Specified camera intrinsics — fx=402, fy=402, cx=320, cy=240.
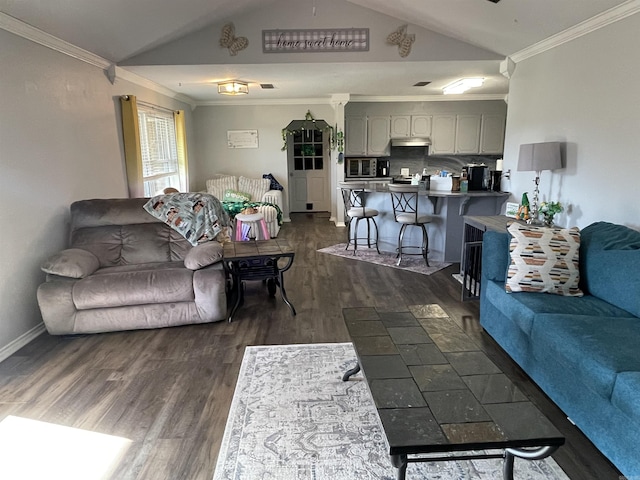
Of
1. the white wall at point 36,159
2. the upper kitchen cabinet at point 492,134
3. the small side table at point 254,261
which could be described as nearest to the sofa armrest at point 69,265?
the white wall at point 36,159

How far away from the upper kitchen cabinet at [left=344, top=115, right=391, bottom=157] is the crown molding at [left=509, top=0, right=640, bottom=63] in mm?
3629

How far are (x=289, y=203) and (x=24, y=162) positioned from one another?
5.85 meters

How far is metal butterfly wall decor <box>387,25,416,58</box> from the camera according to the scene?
4.50 m

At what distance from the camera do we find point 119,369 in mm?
2686

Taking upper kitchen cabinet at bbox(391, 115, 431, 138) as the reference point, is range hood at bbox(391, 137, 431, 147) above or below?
below

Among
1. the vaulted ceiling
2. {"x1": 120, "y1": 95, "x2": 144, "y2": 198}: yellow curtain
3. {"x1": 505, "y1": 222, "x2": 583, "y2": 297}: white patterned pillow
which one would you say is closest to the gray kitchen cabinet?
the vaulted ceiling

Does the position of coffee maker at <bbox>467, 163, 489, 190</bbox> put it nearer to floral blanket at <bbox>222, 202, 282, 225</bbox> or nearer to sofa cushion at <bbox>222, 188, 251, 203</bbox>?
floral blanket at <bbox>222, 202, 282, 225</bbox>

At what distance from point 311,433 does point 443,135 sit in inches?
280

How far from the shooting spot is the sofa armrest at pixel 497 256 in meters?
2.88

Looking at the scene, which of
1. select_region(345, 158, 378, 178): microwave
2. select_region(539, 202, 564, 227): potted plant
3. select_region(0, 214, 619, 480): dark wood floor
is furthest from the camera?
select_region(345, 158, 378, 178): microwave

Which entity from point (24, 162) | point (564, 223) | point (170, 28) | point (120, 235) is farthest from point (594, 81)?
point (24, 162)

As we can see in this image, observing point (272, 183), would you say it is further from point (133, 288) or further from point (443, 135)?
point (133, 288)

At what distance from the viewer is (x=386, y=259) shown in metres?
5.34

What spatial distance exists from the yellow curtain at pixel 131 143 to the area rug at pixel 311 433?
315 cm
